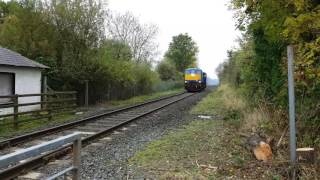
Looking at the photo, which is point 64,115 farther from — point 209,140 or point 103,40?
point 103,40

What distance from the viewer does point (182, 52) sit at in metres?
87.2

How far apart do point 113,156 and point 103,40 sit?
21.0 meters

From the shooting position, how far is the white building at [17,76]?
18344 mm

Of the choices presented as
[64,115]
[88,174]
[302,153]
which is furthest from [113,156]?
[64,115]

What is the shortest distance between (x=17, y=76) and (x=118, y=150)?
11380 mm

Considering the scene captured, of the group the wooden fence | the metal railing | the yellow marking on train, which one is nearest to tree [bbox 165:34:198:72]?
the yellow marking on train

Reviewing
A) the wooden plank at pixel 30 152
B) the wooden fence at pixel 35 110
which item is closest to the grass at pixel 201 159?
the wooden plank at pixel 30 152

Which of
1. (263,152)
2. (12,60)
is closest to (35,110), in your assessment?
(12,60)

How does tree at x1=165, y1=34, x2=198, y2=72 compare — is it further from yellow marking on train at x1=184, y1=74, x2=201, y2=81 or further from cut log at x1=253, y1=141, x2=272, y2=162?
cut log at x1=253, y1=141, x2=272, y2=162

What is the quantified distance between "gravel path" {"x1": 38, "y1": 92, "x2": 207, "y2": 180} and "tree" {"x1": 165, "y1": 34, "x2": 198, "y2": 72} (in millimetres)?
69988

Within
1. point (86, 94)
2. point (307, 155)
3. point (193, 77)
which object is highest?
point (193, 77)

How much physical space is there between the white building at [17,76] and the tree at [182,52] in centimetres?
6414

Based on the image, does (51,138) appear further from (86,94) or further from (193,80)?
(193,80)

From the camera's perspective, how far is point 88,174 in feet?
24.4
